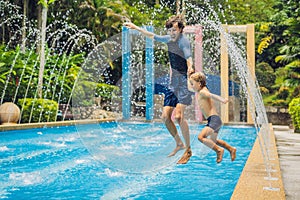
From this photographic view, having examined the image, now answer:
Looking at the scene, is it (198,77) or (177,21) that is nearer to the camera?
(198,77)

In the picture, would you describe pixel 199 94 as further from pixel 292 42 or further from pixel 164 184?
pixel 292 42

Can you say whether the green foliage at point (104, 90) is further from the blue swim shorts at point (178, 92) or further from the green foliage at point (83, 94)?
the blue swim shorts at point (178, 92)

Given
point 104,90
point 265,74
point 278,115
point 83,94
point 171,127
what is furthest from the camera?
point 265,74

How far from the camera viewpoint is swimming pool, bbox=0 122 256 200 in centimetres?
384

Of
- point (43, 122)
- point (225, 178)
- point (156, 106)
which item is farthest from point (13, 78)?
point (225, 178)

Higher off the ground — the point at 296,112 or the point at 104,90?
the point at 104,90

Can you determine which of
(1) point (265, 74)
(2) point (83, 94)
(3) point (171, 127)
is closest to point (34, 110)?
(2) point (83, 94)

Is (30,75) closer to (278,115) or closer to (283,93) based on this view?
(278,115)

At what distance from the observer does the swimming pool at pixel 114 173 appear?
3836 millimetres

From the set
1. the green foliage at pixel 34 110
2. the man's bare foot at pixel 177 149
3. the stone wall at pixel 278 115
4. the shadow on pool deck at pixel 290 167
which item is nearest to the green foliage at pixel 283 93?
the stone wall at pixel 278 115

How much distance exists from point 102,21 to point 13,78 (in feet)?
25.2

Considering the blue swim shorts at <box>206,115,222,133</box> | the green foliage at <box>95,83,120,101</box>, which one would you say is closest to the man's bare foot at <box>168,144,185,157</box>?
the blue swim shorts at <box>206,115,222,133</box>

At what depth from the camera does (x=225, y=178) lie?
15.0ft

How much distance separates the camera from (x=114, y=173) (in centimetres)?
498
